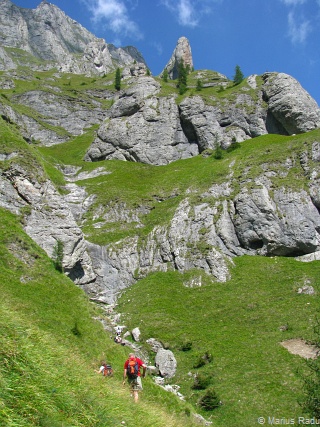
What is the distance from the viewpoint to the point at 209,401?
25.2 meters

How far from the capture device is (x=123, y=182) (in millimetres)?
70312

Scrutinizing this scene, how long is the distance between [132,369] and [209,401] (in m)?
10.3

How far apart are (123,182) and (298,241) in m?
36.8

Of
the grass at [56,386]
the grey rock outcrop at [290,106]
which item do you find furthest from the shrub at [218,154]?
the grass at [56,386]

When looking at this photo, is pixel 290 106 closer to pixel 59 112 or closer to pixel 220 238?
pixel 220 238

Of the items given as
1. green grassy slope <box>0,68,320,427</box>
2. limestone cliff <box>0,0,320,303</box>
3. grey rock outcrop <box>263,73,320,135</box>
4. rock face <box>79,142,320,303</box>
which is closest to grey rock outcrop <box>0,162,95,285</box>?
limestone cliff <box>0,0,320,303</box>

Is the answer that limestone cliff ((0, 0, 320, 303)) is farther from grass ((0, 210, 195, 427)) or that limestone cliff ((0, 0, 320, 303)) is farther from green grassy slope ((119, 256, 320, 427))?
grass ((0, 210, 195, 427))

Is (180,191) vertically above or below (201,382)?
above

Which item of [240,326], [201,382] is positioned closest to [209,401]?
[201,382]

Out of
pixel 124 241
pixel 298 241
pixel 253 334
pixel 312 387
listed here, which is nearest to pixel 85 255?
pixel 124 241

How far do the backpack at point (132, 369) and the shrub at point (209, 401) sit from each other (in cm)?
996

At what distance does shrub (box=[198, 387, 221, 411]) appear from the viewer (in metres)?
25.0

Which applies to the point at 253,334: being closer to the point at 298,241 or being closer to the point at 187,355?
the point at 187,355

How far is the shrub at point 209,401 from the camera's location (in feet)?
82.0
